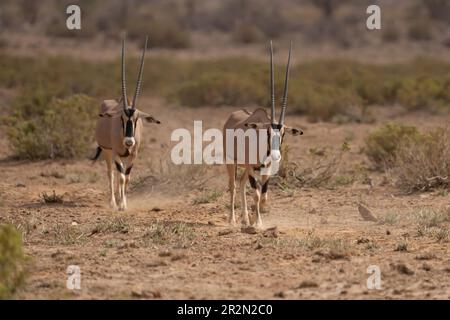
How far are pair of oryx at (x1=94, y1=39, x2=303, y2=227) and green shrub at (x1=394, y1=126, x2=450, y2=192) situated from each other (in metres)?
1.99

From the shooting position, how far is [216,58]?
3453cm

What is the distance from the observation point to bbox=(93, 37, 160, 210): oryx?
36.2ft

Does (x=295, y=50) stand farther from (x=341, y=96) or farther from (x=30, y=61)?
(x=341, y=96)

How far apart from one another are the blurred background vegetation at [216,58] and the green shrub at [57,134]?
2 cm

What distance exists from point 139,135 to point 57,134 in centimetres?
390

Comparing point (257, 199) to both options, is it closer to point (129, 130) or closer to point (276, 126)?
point (276, 126)

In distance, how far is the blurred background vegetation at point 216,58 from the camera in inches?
763

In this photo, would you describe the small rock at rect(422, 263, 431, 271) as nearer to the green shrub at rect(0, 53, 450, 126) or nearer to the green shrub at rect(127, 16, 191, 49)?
the green shrub at rect(0, 53, 450, 126)

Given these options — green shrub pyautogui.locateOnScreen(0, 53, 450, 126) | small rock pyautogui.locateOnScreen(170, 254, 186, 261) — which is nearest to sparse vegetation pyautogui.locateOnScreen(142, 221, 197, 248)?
small rock pyautogui.locateOnScreen(170, 254, 186, 261)

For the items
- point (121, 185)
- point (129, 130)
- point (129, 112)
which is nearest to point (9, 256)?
point (129, 130)

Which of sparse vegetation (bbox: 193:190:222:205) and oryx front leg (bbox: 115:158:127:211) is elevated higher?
oryx front leg (bbox: 115:158:127:211)

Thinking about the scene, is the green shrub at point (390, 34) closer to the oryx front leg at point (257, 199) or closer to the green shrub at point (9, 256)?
the oryx front leg at point (257, 199)

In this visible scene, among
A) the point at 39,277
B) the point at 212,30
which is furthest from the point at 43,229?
the point at 212,30
